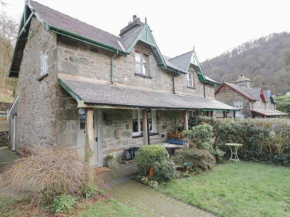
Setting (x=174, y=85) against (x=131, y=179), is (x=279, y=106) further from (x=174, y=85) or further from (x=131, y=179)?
(x=131, y=179)

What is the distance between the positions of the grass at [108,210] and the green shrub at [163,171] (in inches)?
71.1

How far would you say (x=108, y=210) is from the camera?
3.86 metres

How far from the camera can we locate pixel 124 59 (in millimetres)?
8969

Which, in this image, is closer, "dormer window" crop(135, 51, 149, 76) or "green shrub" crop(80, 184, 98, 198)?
"green shrub" crop(80, 184, 98, 198)

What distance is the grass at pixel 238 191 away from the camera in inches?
155

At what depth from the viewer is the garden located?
4.22 m

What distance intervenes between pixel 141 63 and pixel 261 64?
48.0 meters

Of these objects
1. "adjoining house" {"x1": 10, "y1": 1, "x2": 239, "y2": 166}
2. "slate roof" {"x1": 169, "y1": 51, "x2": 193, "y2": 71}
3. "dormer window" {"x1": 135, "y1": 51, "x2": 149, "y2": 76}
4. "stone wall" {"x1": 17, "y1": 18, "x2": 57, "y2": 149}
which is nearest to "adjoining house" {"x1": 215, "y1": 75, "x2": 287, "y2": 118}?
"slate roof" {"x1": 169, "y1": 51, "x2": 193, "y2": 71}

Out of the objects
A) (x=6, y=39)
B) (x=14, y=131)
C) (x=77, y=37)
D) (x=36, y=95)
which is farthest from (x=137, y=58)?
(x=6, y=39)

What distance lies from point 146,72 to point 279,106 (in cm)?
3939

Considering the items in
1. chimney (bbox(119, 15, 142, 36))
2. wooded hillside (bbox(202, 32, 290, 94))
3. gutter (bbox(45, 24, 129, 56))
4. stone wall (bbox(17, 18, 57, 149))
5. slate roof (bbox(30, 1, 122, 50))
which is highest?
wooded hillside (bbox(202, 32, 290, 94))

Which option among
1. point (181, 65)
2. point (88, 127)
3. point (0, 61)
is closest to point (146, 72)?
point (181, 65)

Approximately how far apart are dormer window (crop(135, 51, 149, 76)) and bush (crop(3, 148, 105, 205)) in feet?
22.4

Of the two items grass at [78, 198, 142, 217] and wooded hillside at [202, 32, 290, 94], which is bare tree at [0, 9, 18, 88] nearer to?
grass at [78, 198, 142, 217]
